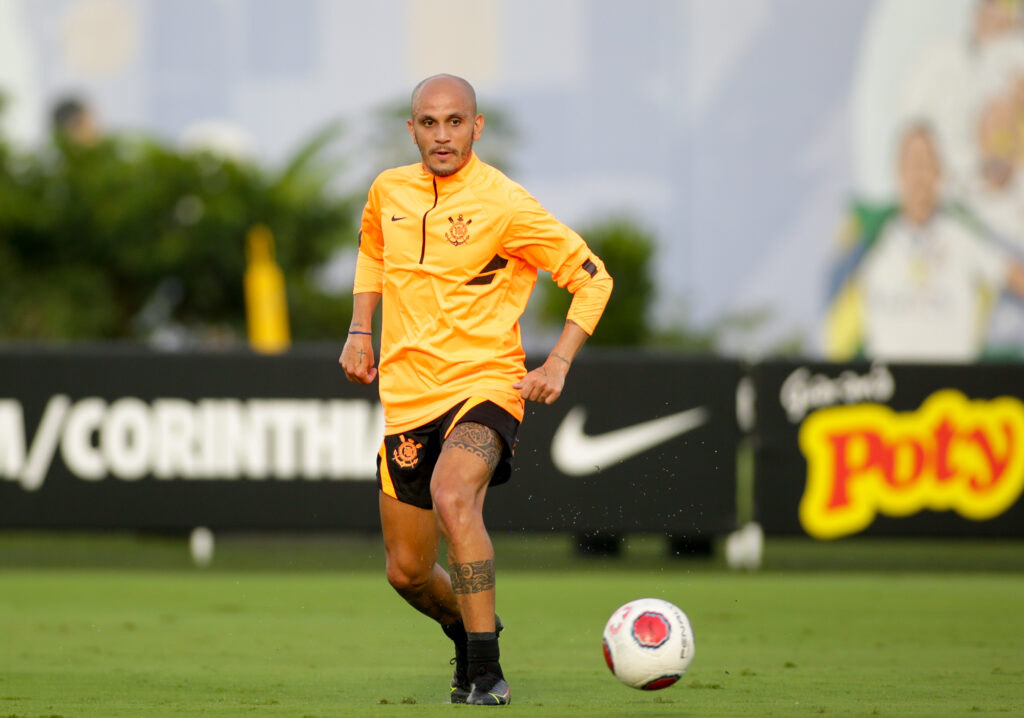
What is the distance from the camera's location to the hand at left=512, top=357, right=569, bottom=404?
6246 mm

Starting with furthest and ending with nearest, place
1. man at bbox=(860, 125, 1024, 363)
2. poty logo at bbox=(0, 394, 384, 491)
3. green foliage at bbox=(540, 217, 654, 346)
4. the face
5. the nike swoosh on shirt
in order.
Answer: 1. green foliage at bbox=(540, 217, 654, 346)
2. man at bbox=(860, 125, 1024, 363)
3. poty logo at bbox=(0, 394, 384, 491)
4. the nike swoosh on shirt
5. the face

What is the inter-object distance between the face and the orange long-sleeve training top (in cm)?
12

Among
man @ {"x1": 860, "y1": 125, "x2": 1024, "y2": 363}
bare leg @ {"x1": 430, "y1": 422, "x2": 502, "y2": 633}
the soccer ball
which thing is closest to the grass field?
the soccer ball

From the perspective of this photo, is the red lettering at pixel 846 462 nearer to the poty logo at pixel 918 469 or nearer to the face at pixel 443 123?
the poty logo at pixel 918 469

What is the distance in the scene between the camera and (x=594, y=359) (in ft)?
45.9

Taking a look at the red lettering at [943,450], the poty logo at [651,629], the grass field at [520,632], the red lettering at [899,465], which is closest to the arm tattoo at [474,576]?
the grass field at [520,632]

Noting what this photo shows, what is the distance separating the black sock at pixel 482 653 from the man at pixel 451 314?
138 millimetres

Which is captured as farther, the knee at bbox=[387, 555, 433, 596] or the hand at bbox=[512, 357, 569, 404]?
the knee at bbox=[387, 555, 433, 596]

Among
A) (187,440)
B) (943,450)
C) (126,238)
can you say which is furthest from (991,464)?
(126,238)

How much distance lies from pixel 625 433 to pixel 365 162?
96.4 feet

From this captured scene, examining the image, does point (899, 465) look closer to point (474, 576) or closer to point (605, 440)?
point (605, 440)

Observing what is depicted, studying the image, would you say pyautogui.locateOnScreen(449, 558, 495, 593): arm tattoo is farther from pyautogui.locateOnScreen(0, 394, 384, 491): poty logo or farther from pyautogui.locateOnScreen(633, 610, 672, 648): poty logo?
pyautogui.locateOnScreen(0, 394, 384, 491): poty logo

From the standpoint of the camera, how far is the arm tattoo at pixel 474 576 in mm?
6176

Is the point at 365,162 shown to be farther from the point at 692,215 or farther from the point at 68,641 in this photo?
the point at 68,641
